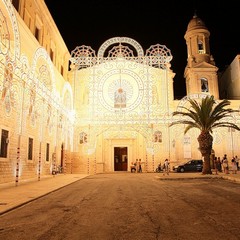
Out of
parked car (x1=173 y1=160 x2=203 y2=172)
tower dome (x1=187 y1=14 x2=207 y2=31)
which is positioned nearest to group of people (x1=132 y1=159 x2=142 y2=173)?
parked car (x1=173 y1=160 x2=203 y2=172)

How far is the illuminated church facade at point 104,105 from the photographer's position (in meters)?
19.1

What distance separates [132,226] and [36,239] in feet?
5.84

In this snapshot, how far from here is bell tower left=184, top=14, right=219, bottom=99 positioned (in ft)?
102

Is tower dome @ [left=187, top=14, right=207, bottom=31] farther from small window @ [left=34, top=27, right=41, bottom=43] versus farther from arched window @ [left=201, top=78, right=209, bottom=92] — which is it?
small window @ [left=34, top=27, right=41, bottom=43]

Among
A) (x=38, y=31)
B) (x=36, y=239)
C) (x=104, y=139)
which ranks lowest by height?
(x=36, y=239)

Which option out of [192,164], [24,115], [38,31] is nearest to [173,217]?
[24,115]

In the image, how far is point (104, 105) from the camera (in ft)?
82.8

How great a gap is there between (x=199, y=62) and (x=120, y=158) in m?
14.1

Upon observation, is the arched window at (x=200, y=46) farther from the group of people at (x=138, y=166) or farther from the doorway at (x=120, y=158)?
the group of people at (x=138, y=166)

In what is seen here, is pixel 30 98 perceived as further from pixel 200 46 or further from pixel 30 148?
pixel 200 46

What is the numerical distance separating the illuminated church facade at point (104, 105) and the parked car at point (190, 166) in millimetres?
1381

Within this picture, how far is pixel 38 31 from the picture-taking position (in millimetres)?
21219

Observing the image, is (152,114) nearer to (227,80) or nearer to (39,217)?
(227,80)

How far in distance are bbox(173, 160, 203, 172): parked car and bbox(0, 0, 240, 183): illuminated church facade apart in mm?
1381
